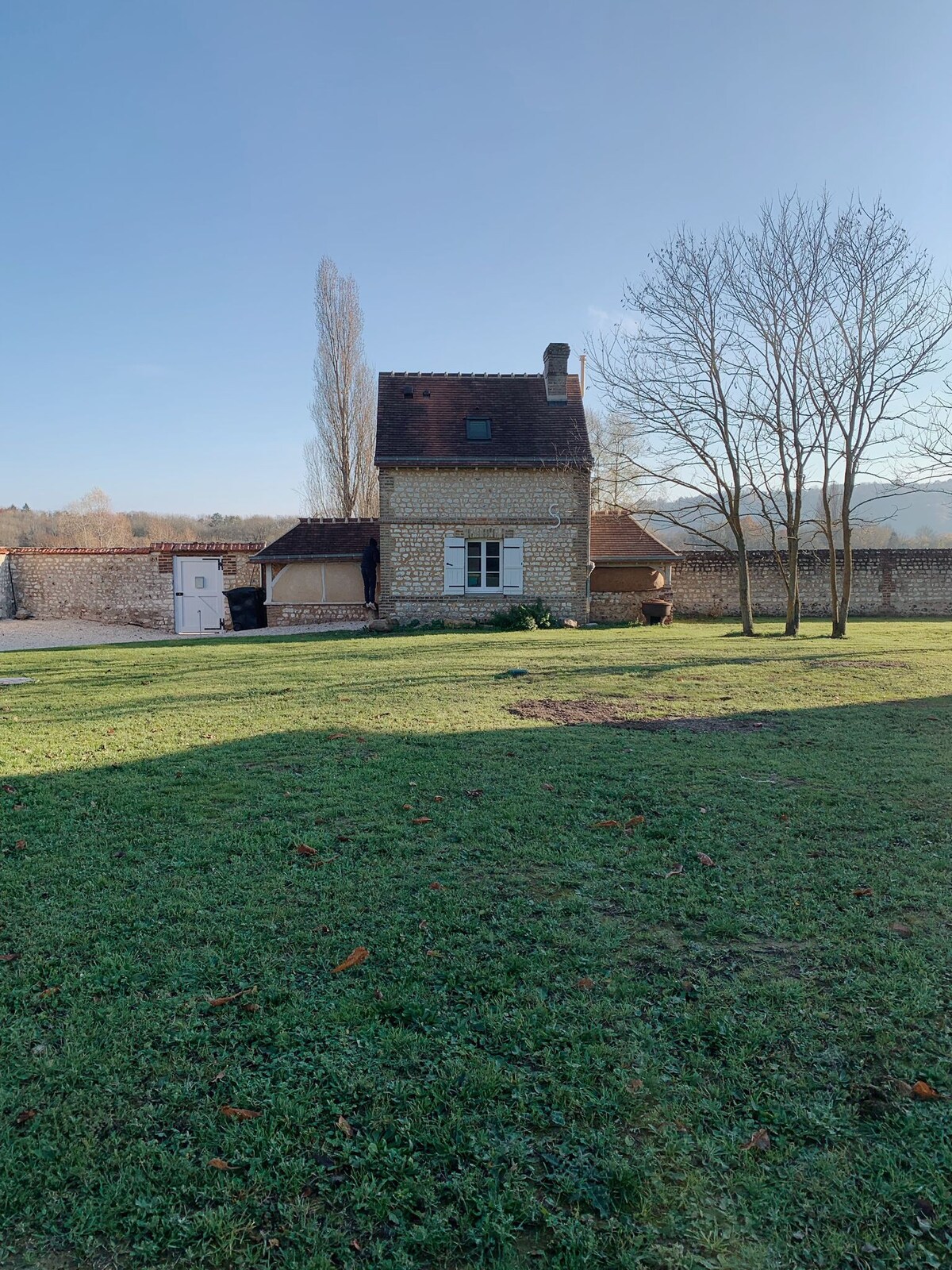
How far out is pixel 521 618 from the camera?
685 inches

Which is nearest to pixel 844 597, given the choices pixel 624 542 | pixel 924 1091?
pixel 624 542

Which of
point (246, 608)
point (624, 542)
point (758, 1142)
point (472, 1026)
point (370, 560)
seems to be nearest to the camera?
point (758, 1142)

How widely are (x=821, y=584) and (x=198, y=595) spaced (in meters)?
19.2

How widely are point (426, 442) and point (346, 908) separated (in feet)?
52.3

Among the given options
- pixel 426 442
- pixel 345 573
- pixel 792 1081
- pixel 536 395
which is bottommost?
pixel 792 1081

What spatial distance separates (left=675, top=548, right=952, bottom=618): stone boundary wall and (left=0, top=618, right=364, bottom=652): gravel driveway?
10861 millimetres

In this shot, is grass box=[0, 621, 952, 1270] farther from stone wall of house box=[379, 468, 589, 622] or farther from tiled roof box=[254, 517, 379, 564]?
tiled roof box=[254, 517, 379, 564]

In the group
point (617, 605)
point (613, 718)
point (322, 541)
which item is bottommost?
point (613, 718)

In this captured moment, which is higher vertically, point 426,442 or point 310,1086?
point 426,442

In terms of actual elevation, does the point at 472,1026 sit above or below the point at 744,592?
below

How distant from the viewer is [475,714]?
6898 millimetres

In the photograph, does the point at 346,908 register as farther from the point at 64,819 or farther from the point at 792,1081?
the point at 64,819

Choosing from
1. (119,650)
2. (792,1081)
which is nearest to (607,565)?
(119,650)

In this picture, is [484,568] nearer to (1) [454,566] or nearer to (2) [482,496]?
(1) [454,566]
